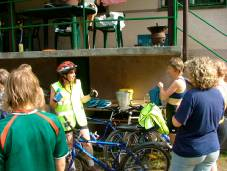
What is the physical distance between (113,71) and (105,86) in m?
0.41

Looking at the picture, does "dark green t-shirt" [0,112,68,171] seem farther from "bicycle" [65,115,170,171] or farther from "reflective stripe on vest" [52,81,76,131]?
"reflective stripe on vest" [52,81,76,131]

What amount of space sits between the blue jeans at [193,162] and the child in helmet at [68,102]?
1.71 meters

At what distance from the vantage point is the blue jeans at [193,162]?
332 cm

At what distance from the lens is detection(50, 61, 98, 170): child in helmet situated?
493cm

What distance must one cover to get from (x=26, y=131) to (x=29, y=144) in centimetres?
9

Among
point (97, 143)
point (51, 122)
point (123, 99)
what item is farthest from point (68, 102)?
point (51, 122)

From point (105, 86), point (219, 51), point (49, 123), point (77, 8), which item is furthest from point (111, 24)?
point (49, 123)

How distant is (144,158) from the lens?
4.97 metres

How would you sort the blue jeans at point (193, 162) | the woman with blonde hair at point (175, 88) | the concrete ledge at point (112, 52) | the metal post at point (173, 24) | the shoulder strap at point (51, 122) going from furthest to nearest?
the metal post at point (173, 24) < the concrete ledge at point (112, 52) < the woman with blonde hair at point (175, 88) < the blue jeans at point (193, 162) < the shoulder strap at point (51, 122)

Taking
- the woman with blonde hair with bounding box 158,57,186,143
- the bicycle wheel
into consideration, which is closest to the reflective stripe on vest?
the bicycle wheel

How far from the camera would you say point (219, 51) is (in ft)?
25.7

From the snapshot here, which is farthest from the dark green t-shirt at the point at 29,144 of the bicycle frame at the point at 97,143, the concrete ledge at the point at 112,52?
the concrete ledge at the point at 112,52

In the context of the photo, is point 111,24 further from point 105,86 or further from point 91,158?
point 91,158

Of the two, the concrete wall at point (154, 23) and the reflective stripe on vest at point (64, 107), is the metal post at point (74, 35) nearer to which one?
the concrete wall at point (154, 23)
